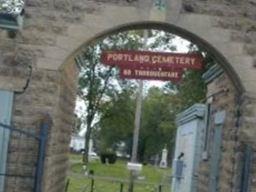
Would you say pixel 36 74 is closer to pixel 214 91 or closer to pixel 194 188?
pixel 214 91

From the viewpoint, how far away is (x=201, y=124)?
55.8 ft

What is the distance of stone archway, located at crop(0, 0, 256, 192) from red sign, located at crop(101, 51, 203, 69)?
530 mm

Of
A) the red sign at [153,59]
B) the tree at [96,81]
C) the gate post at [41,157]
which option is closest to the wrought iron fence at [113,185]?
the tree at [96,81]

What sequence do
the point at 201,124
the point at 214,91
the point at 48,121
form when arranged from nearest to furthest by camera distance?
the point at 48,121 < the point at 214,91 < the point at 201,124

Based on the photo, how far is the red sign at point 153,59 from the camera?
11375 mm

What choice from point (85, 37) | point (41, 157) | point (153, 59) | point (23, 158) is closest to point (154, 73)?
point (153, 59)

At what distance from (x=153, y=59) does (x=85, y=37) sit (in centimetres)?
128

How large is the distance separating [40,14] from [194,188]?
791cm

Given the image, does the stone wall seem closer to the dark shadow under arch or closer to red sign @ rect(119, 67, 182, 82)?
the dark shadow under arch

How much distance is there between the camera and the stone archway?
10719 mm

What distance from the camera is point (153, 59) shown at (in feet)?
37.6

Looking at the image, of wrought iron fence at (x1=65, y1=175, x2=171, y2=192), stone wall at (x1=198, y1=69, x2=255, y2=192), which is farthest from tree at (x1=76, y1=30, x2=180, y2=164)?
stone wall at (x1=198, y1=69, x2=255, y2=192)

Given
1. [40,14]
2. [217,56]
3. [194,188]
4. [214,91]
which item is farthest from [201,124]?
[40,14]

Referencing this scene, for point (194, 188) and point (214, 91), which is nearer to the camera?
point (214, 91)
